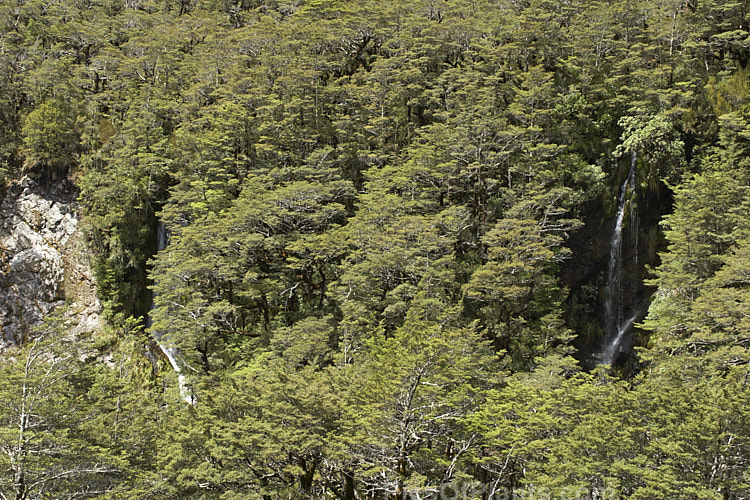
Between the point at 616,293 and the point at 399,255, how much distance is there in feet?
30.0

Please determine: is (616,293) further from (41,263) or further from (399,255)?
(41,263)

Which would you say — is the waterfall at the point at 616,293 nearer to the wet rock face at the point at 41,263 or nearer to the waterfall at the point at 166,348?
the waterfall at the point at 166,348

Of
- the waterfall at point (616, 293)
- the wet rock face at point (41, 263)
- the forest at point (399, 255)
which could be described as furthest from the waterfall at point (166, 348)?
the waterfall at point (616, 293)

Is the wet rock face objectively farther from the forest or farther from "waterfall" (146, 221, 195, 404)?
"waterfall" (146, 221, 195, 404)

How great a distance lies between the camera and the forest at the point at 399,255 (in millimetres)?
12898

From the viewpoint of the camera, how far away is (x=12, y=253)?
2841 cm

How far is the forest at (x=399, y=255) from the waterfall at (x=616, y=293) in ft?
0.28

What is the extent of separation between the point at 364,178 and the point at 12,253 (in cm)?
1889

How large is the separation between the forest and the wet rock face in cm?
109

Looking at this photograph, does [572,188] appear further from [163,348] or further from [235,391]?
[163,348]

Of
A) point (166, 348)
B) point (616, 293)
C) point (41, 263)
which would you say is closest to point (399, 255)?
point (616, 293)

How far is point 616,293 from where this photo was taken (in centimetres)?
2167

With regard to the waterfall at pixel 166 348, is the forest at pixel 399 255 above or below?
above

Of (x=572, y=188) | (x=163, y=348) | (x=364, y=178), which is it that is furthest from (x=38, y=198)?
(x=572, y=188)
